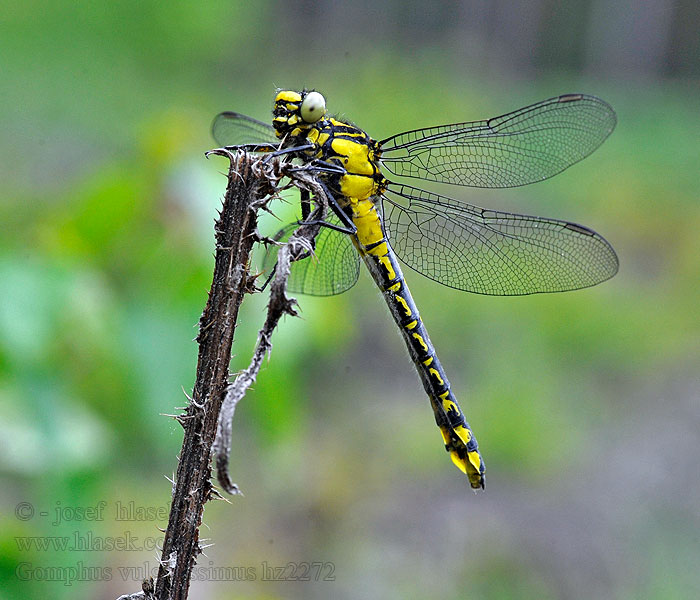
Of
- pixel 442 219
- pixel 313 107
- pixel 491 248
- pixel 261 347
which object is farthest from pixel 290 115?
pixel 261 347

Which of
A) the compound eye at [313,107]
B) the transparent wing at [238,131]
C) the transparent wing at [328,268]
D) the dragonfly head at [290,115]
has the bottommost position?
the transparent wing at [328,268]

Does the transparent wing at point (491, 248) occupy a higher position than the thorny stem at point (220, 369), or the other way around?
the transparent wing at point (491, 248)

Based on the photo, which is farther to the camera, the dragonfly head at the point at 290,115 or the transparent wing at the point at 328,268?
the transparent wing at the point at 328,268

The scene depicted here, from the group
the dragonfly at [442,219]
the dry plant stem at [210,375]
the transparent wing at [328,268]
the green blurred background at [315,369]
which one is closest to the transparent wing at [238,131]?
the dragonfly at [442,219]

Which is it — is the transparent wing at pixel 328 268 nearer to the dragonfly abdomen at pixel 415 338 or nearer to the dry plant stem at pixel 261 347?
the dragonfly abdomen at pixel 415 338

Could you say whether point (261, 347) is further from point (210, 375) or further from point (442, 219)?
point (442, 219)

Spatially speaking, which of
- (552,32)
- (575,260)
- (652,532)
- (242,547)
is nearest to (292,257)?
(575,260)

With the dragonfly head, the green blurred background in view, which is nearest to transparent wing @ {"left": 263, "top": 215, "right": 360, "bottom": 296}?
the green blurred background
